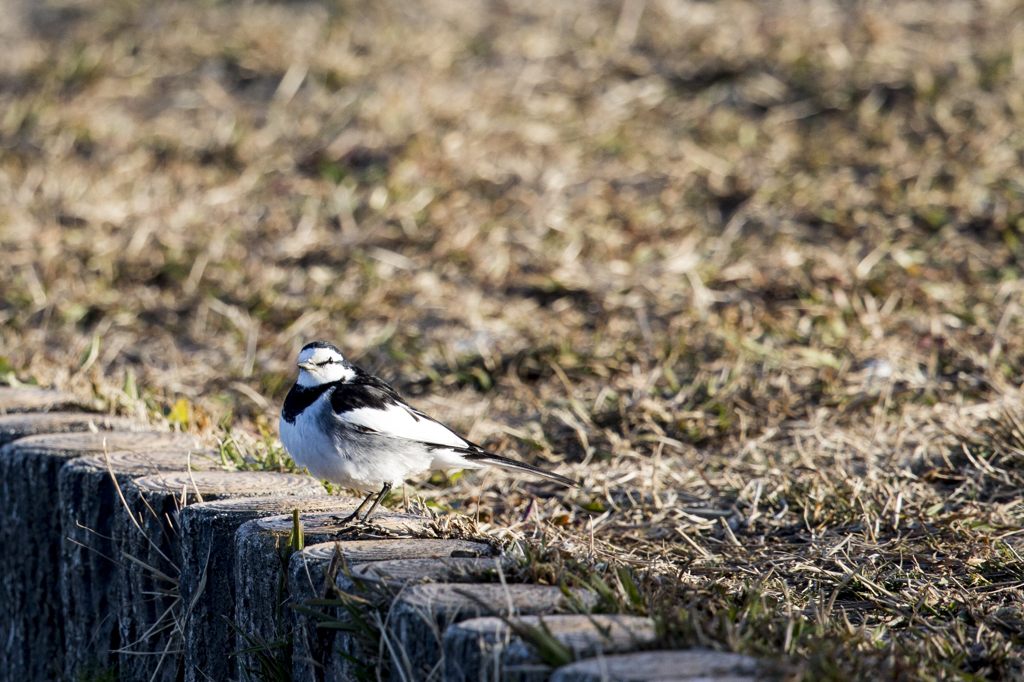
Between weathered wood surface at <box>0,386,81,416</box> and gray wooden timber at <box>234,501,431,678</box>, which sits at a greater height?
weathered wood surface at <box>0,386,81,416</box>

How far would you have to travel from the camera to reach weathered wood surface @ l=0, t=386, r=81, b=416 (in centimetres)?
409

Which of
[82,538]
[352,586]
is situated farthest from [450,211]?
[352,586]

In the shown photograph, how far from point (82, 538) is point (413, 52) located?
687 centimetres

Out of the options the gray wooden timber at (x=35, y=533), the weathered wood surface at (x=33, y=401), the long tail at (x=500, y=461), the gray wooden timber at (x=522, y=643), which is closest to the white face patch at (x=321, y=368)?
the long tail at (x=500, y=461)

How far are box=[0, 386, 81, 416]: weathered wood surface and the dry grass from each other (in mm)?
111

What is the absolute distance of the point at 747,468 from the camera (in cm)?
398

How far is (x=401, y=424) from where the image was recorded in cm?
317

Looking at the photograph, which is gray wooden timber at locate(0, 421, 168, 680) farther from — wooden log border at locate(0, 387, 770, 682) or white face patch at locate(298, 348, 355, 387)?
white face patch at locate(298, 348, 355, 387)

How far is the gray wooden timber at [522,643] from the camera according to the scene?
191cm

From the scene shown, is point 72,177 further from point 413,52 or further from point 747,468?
point 747,468

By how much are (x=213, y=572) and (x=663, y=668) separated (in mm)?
1512

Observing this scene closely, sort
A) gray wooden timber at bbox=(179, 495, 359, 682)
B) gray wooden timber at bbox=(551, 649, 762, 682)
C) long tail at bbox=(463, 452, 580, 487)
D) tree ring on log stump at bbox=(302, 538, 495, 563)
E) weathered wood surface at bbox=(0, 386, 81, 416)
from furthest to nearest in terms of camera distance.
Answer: weathered wood surface at bbox=(0, 386, 81, 416) → long tail at bbox=(463, 452, 580, 487) → gray wooden timber at bbox=(179, 495, 359, 682) → tree ring on log stump at bbox=(302, 538, 495, 563) → gray wooden timber at bbox=(551, 649, 762, 682)

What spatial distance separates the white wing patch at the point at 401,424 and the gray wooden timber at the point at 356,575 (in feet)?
2.05

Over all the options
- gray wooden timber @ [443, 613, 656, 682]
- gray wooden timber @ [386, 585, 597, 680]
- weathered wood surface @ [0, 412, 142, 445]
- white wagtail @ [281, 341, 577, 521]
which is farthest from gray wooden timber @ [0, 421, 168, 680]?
gray wooden timber @ [443, 613, 656, 682]
